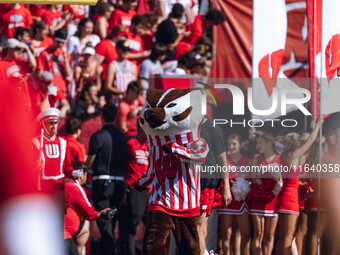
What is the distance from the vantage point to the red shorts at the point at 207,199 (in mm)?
6394

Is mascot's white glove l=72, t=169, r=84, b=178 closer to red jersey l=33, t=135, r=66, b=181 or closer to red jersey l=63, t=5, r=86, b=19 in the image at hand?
red jersey l=33, t=135, r=66, b=181

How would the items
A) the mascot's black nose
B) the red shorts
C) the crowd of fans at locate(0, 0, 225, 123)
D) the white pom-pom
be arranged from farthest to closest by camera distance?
the crowd of fans at locate(0, 0, 225, 123) < the white pom-pom < the red shorts < the mascot's black nose

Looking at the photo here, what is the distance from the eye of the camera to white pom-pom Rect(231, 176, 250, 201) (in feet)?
23.9

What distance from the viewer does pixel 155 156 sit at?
620 cm

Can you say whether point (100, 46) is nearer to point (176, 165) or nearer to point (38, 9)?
point (38, 9)

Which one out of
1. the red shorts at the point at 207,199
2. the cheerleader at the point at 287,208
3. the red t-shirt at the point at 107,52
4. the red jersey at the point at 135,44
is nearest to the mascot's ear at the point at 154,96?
the red shorts at the point at 207,199

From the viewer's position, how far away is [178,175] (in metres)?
6.08

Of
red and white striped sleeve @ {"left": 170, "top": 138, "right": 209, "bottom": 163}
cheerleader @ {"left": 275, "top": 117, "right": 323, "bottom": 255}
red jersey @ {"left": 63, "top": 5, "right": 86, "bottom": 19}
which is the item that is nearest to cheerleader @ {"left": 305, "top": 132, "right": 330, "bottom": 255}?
cheerleader @ {"left": 275, "top": 117, "right": 323, "bottom": 255}

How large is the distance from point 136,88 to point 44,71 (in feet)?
4.19

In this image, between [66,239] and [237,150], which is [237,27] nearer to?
[237,150]

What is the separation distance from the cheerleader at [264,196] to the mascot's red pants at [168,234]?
4.19 feet

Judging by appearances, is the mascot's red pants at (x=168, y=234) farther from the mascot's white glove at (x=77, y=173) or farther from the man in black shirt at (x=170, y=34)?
the man in black shirt at (x=170, y=34)

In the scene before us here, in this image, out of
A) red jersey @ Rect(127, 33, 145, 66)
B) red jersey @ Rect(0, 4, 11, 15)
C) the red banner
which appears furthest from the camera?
red jersey @ Rect(0, 4, 11, 15)

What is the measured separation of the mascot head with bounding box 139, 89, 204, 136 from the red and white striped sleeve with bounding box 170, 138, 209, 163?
0.14 m
